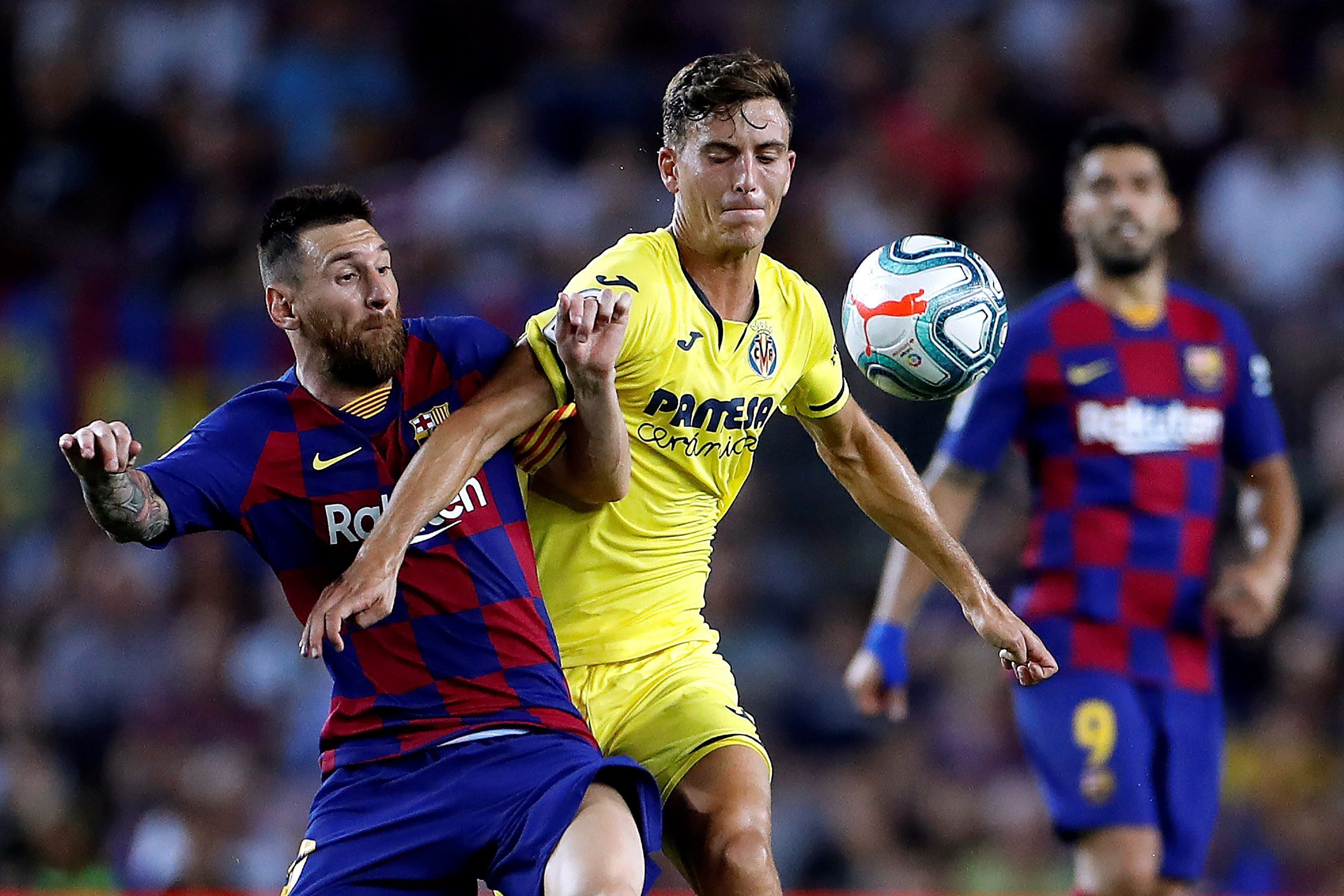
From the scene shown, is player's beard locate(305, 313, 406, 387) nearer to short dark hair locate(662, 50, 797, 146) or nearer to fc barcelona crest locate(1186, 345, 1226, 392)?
short dark hair locate(662, 50, 797, 146)

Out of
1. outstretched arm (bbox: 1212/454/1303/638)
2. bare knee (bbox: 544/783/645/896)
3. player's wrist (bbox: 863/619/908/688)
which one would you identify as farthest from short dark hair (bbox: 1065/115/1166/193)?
bare knee (bbox: 544/783/645/896)

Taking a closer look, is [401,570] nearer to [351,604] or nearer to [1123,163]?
[351,604]

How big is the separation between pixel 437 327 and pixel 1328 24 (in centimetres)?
657

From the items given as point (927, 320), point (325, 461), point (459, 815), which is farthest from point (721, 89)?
point (459, 815)

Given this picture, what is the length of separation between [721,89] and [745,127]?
0.10m

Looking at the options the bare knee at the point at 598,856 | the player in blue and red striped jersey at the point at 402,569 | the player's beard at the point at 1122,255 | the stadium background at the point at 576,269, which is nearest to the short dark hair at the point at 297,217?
the player in blue and red striped jersey at the point at 402,569

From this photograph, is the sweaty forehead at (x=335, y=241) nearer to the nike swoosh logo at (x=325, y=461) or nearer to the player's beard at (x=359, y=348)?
the player's beard at (x=359, y=348)

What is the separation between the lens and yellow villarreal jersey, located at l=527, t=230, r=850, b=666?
3.73 metres

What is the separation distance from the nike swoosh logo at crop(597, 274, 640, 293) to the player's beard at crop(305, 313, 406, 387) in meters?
0.43

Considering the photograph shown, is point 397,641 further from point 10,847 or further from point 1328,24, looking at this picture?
point 1328,24

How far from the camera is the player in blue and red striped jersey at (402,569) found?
3373 mm

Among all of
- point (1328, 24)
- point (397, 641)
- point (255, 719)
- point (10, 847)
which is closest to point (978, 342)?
point (397, 641)

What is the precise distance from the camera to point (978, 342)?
3.89 m

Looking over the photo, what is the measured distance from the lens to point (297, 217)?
3.66 metres
